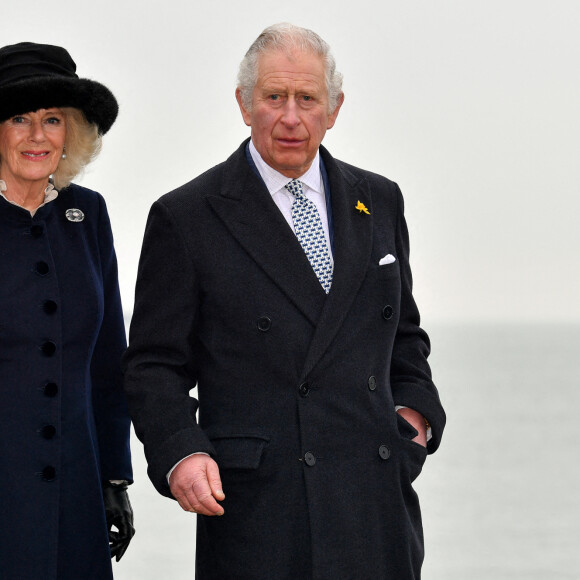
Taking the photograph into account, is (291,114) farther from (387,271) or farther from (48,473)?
(48,473)

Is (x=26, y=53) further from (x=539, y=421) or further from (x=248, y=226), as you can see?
(x=539, y=421)

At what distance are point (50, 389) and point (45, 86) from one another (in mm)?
705

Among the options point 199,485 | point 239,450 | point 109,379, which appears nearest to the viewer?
point 199,485

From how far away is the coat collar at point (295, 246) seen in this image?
9.46 feet

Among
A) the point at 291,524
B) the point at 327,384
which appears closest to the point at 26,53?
the point at 327,384

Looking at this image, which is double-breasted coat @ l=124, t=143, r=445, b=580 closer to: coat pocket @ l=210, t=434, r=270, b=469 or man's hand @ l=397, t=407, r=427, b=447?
coat pocket @ l=210, t=434, r=270, b=469

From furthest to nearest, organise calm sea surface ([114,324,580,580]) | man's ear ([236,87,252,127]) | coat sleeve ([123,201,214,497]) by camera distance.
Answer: calm sea surface ([114,324,580,580]) → man's ear ([236,87,252,127]) → coat sleeve ([123,201,214,497])

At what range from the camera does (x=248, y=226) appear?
9.66 feet

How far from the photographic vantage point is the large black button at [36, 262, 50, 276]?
10.1ft

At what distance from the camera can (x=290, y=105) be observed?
114 inches

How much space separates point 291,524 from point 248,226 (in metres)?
0.67

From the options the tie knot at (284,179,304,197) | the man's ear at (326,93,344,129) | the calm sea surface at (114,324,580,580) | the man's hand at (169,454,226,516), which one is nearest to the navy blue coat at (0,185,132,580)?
the man's hand at (169,454,226,516)

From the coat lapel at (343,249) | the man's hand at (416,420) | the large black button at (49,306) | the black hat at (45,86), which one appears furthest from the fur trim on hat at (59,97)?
the man's hand at (416,420)

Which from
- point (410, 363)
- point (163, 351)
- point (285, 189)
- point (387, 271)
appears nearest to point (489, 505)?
point (410, 363)
